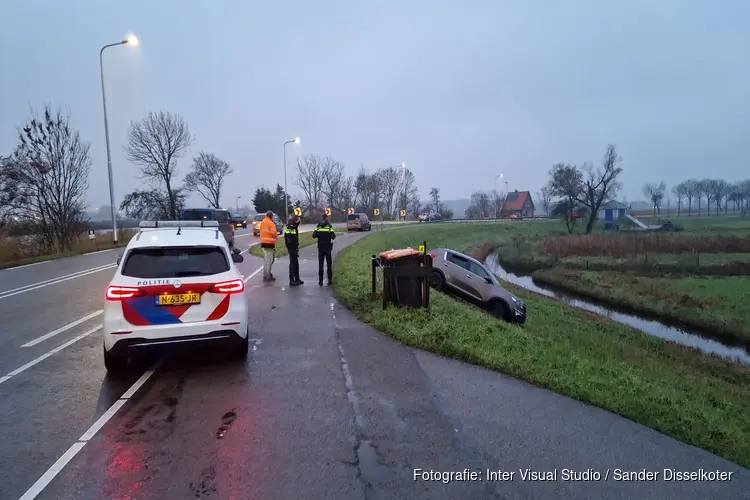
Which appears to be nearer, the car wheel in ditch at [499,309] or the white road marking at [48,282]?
the white road marking at [48,282]

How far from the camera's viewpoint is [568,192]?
202 feet

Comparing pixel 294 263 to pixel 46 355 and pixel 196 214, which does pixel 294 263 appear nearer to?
pixel 46 355

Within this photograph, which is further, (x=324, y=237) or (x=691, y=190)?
(x=691, y=190)

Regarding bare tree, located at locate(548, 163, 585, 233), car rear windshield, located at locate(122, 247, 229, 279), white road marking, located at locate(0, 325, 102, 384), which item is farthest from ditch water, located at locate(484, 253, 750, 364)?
bare tree, located at locate(548, 163, 585, 233)

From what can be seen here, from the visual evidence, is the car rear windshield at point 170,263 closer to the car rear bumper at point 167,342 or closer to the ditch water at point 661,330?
the car rear bumper at point 167,342

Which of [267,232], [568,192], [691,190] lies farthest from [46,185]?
[691,190]

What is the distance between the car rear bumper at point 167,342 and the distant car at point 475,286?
834 centimetres

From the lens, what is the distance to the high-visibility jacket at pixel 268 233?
1291 cm

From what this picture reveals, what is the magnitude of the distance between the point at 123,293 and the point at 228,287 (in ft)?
3.86

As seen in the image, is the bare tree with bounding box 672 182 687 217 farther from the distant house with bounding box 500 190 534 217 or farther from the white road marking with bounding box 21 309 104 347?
the white road marking with bounding box 21 309 104 347

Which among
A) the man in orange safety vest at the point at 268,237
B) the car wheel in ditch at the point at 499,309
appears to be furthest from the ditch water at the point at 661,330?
the man in orange safety vest at the point at 268,237

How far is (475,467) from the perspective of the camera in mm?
3766

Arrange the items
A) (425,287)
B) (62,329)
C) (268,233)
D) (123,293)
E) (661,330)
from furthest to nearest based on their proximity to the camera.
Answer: (661,330), (268,233), (425,287), (62,329), (123,293)

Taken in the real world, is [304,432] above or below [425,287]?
below
